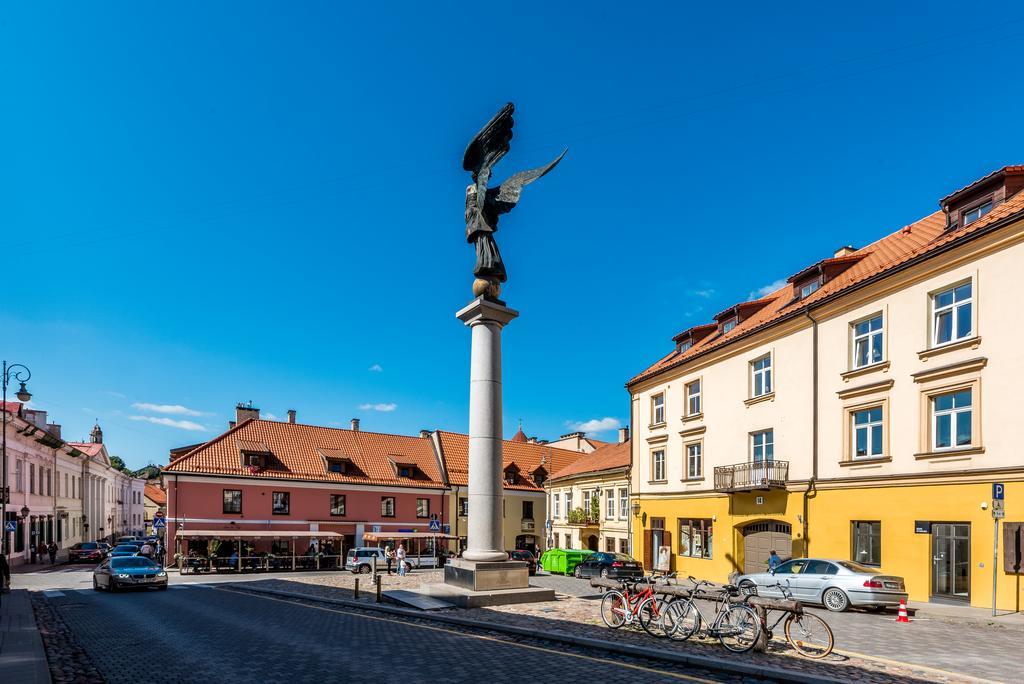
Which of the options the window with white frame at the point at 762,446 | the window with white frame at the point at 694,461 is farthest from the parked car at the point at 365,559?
the window with white frame at the point at 762,446

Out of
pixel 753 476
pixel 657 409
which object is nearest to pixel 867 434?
pixel 753 476

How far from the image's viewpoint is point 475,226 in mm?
20406

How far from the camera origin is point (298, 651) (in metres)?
11.9

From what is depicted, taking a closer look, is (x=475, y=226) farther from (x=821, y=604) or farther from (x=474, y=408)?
(x=821, y=604)

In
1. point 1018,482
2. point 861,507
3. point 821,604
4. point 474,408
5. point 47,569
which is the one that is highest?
point 474,408

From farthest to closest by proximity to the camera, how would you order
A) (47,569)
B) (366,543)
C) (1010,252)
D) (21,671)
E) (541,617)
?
(366,543) < (47,569) < (1010,252) < (541,617) < (21,671)

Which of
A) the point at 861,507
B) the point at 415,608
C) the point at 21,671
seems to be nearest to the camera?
the point at 21,671

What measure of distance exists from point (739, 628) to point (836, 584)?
9170 millimetres

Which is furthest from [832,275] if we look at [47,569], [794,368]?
[47,569]

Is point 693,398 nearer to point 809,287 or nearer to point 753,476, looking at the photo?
point 753,476

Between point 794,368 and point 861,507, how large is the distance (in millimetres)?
5594

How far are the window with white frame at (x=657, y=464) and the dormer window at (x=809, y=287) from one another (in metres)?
10.5

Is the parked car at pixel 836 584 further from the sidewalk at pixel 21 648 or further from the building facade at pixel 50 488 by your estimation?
the building facade at pixel 50 488

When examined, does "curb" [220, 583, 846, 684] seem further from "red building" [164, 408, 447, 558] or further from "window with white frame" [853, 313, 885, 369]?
"red building" [164, 408, 447, 558]
